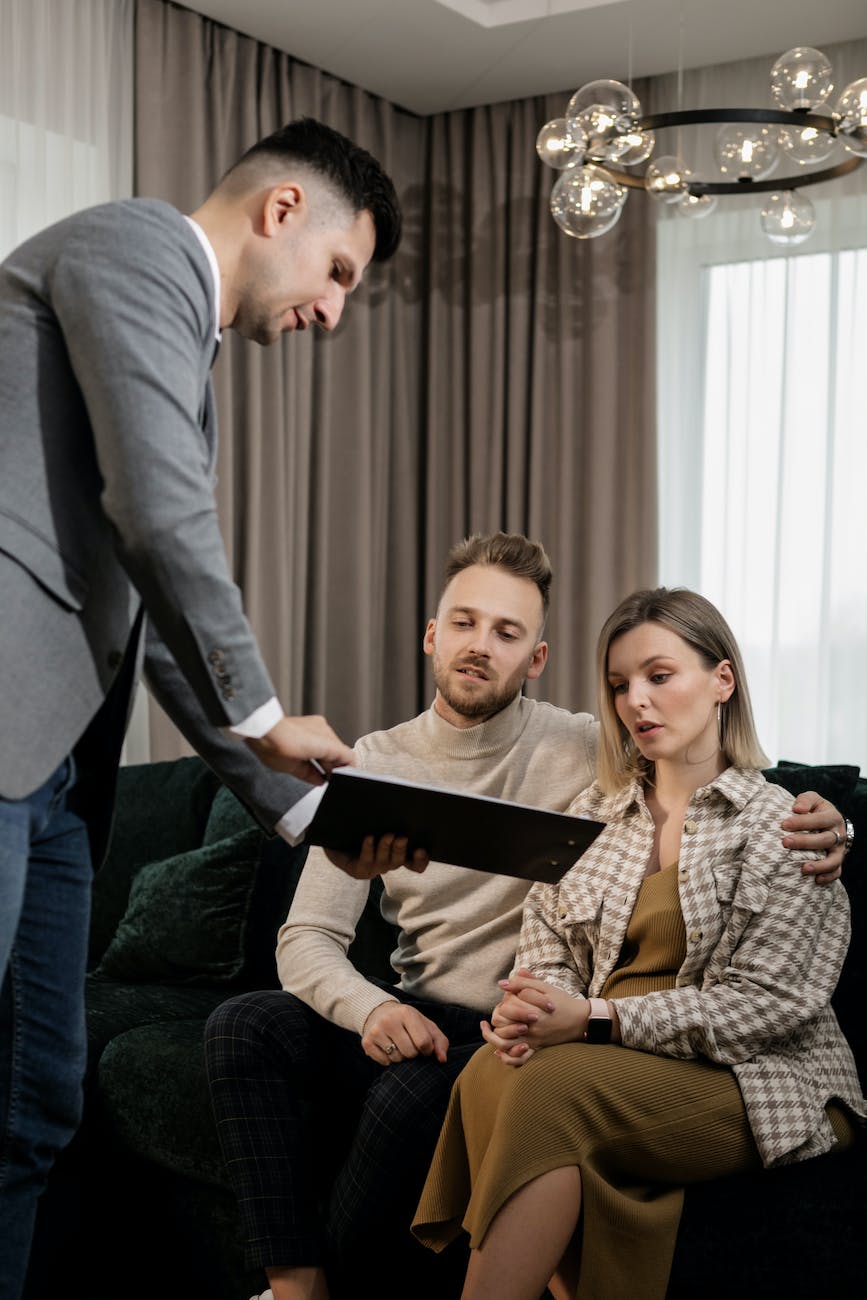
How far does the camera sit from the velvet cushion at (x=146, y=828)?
3.19 meters

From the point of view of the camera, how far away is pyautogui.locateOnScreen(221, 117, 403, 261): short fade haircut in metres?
1.55

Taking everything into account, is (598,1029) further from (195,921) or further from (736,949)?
(195,921)

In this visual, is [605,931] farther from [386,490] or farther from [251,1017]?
[386,490]

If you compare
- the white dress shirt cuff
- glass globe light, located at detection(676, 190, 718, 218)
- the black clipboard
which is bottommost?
the black clipboard

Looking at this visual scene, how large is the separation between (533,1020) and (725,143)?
79.8 inches

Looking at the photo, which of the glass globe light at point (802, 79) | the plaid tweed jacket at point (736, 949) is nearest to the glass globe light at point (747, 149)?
the glass globe light at point (802, 79)

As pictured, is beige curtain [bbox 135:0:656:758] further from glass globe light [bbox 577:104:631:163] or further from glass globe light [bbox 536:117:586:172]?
glass globe light [bbox 577:104:631:163]

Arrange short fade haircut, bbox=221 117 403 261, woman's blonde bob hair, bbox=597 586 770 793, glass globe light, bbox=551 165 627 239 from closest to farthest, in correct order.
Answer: short fade haircut, bbox=221 117 403 261, woman's blonde bob hair, bbox=597 586 770 793, glass globe light, bbox=551 165 627 239

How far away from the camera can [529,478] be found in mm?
4609

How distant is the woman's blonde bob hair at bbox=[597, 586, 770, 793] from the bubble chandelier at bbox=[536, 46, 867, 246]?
1.15m

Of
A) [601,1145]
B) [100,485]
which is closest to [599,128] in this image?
[100,485]

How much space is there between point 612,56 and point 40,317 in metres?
3.37

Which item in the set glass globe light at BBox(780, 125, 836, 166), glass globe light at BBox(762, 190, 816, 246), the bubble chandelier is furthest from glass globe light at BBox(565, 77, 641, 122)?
glass globe light at BBox(762, 190, 816, 246)

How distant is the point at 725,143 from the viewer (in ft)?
9.99
